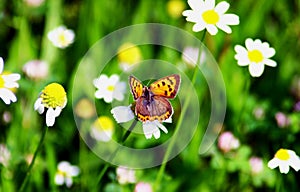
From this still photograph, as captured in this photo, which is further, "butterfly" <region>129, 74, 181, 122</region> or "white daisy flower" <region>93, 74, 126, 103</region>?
"white daisy flower" <region>93, 74, 126, 103</region>

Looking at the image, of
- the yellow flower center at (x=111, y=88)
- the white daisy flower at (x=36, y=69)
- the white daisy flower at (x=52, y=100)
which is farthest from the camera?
the white daisy flower at (x=36, y=69)

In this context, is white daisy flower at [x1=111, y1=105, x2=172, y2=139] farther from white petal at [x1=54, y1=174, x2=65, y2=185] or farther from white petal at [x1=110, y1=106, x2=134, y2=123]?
white petal at [x1=54, y1=174, x2=65, y2=185]

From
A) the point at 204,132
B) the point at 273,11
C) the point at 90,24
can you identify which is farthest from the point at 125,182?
the point at 273,11

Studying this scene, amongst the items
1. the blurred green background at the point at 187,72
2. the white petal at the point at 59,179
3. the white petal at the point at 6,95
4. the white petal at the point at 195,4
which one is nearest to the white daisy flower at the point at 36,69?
the blurred green background at the point at 187,72

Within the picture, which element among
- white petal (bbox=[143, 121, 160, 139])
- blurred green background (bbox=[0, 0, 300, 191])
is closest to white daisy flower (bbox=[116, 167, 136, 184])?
blurred green background (bbox=[0, 0, 300, 191])

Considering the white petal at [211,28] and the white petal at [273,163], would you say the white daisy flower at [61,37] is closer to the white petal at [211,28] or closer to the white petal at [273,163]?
the white petal at [211,28]

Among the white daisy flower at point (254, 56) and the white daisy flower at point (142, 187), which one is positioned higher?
the white daisy flower at point (254, 56)
